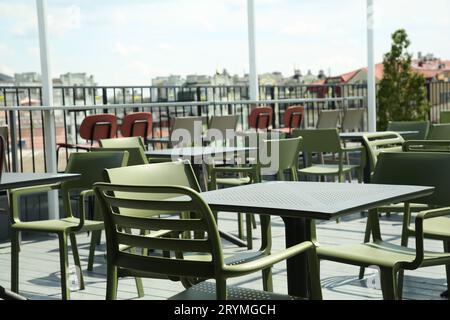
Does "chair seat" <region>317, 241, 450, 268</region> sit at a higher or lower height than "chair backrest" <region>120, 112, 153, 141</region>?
lower

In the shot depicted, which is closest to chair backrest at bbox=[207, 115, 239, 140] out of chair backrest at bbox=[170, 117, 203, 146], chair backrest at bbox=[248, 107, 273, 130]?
chair backrest at bbox=[170, 117, 203, 146]

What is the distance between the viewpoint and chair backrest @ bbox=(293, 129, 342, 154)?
19.7 feet

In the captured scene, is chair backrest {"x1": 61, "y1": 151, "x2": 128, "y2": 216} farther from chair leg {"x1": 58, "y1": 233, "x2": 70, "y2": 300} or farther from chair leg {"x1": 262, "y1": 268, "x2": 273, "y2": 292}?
chair leg {"x1": 262, "y1": 268, "x2": 273, "y2": 292}

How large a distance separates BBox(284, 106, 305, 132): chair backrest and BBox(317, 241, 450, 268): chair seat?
226 inches

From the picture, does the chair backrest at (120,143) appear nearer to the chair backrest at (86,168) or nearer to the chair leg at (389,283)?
Result: the chair backrest at (86,168)

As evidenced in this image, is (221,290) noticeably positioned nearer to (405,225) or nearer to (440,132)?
(405,225)

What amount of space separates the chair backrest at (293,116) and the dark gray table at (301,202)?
581cm

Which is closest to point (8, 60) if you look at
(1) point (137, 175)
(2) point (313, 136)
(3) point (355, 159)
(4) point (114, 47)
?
(4) point (114, 47)

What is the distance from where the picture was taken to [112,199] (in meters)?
2.32

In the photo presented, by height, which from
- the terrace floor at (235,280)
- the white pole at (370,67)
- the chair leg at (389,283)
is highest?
the white pole at (370,67)

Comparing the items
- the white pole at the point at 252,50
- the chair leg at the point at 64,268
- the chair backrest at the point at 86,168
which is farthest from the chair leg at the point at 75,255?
the white pole at the point at 252,50

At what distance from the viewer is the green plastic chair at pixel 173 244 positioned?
7.07 ft

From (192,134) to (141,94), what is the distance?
2.97 meters
